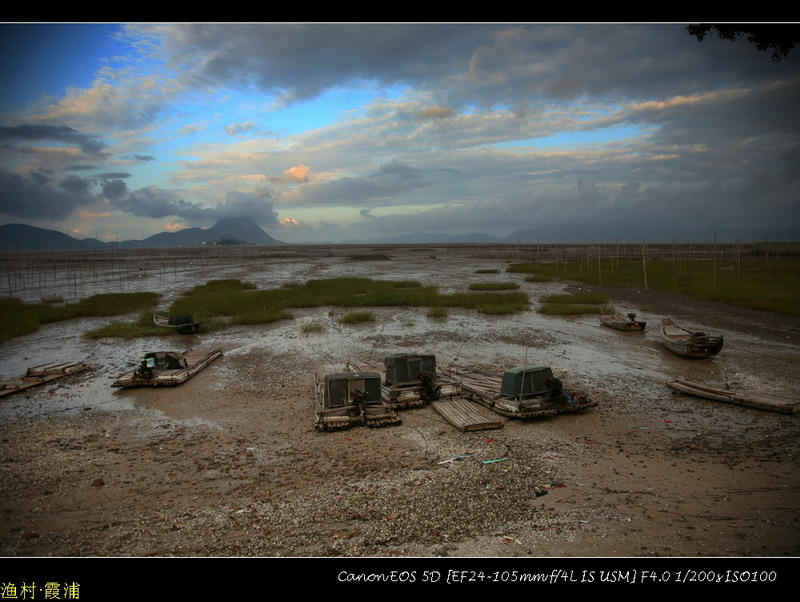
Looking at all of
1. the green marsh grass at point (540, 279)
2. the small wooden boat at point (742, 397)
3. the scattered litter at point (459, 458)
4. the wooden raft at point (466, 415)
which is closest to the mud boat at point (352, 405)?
the wooden raft at point (466, 415)

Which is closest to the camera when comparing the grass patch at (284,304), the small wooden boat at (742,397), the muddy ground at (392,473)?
the muddy ground at (392,473)

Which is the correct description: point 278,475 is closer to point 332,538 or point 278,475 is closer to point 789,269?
point 332,538

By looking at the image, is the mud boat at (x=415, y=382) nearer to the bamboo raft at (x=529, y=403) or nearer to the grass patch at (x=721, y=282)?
the bamboo raft at (x=529, y=403)

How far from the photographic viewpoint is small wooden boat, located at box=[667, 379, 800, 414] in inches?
472

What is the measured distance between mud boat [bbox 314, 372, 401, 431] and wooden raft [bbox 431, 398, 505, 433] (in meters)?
1.40

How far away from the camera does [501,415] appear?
1219 centimetres

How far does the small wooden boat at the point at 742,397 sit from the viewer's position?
12.0m

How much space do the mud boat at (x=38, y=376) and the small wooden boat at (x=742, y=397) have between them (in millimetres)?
21364

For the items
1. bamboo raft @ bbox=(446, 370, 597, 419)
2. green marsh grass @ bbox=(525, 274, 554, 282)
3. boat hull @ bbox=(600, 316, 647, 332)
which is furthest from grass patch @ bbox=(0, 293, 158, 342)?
green marsh grass @ bbox=(525, 274, 554, 282)

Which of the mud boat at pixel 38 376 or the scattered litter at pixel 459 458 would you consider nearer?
the scattered litter at pixel 459 458

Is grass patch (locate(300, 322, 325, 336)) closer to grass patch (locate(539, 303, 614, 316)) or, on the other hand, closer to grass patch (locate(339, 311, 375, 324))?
grass patch (locate(339, 311, 375, 324))
